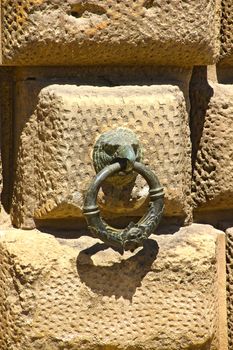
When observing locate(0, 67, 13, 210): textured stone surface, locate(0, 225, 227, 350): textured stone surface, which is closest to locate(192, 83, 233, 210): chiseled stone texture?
locate(0, 225, 227, 350): textured stone surface

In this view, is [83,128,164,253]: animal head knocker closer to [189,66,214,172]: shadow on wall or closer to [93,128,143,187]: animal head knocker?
[93,128,143,187]: animal head knocker

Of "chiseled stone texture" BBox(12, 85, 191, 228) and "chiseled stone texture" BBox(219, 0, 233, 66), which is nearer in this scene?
"chiseled stone texture" BBox(12, 85, 191, 228)

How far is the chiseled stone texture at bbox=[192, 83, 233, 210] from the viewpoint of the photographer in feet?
4.99

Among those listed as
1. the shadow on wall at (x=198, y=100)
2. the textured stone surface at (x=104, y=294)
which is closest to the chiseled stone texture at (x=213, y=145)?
the shadow on wall at (x=198, y=100)

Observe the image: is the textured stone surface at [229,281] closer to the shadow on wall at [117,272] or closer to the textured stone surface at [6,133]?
the shadow on wall at [117,272]

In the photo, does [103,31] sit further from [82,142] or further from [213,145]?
[213,145]

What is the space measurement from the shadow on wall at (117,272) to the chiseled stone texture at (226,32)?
33cm

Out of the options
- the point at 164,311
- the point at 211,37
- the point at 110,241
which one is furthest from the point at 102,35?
the point at 164,311

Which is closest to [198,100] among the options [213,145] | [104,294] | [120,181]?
[213,145]

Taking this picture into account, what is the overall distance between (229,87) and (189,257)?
29cm

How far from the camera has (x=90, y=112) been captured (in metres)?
1.37

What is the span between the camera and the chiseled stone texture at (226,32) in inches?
59.7

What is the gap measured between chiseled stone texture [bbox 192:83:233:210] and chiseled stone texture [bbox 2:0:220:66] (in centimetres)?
12

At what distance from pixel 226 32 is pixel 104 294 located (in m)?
0.46
